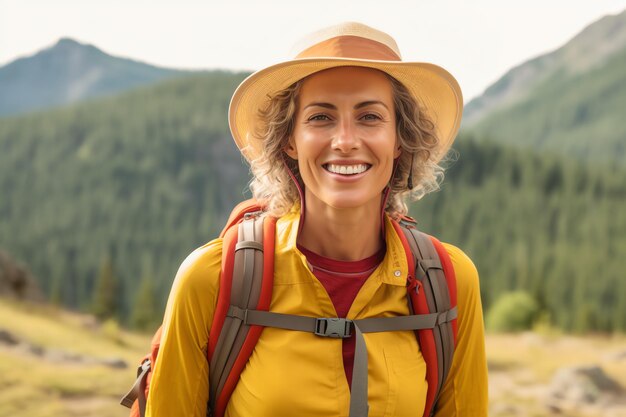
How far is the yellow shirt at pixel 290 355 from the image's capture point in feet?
7.84

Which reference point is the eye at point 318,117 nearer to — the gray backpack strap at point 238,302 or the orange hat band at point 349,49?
the orange hat band at point 349,49

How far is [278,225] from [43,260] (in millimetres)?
109001

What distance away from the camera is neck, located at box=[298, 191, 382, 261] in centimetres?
264

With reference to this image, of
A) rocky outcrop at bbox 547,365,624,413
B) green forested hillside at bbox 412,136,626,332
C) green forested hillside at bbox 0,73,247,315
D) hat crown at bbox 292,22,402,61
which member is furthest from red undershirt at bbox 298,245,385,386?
green forested hillside at bbox 0,73,247,315

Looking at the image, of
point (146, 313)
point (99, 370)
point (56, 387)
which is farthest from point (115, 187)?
point (56, 387)

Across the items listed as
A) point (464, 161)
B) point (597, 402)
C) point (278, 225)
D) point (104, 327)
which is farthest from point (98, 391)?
point (464, 161)

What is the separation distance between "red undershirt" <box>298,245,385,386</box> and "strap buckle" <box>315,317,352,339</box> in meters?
0.07

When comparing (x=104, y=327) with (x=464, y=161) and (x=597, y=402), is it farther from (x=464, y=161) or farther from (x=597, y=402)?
A: (x=464, y=161)

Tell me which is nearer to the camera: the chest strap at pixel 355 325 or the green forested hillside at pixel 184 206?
the chest strap at pixel 355 325

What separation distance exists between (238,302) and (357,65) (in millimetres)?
907

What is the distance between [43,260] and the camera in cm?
10438

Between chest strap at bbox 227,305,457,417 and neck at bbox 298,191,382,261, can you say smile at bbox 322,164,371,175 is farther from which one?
chest strap at bbox 227,305,457,417

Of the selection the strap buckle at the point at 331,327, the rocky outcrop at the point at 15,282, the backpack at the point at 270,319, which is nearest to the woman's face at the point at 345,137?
the backpack at the point at 270,319

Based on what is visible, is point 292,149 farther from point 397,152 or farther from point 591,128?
point 591,128
